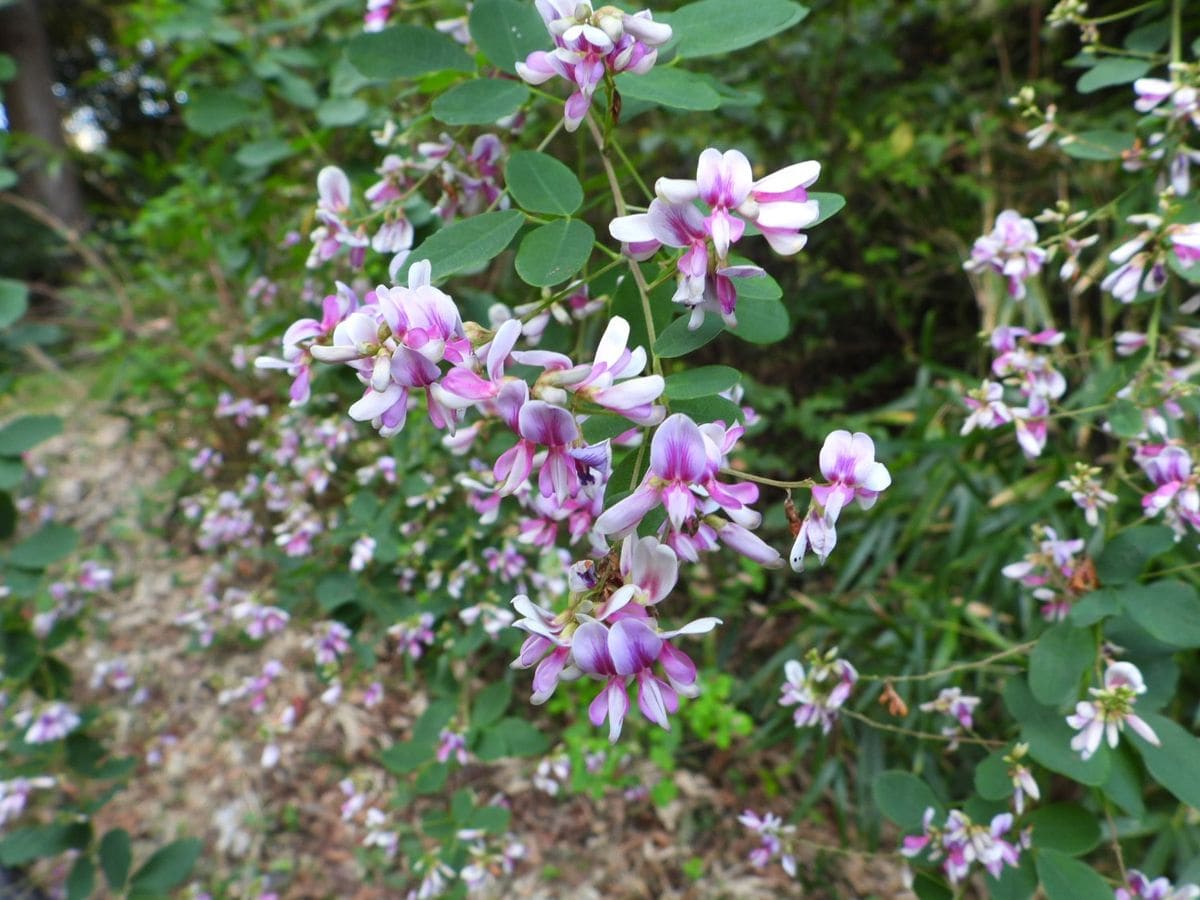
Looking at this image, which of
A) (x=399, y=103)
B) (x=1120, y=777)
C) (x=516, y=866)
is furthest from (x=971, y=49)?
(x=516, y=866)

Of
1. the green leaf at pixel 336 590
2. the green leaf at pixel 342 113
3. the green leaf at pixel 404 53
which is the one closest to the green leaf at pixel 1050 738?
the green leaf at pixel 404 53

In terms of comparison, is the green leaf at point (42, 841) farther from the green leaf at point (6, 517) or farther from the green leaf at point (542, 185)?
the green leaf at point (542, 185)

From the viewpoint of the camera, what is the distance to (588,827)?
92.6 inches

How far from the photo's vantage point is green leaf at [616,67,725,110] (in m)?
0.70

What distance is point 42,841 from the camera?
163 cm

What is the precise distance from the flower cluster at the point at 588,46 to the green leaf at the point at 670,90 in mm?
64

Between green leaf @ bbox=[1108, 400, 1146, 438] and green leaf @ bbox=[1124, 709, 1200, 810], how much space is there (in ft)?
1.33

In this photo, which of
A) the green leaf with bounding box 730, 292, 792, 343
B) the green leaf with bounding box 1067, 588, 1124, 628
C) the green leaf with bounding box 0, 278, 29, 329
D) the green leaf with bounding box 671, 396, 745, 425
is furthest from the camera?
the green leaf with bounding box 0, 278, 29, 329

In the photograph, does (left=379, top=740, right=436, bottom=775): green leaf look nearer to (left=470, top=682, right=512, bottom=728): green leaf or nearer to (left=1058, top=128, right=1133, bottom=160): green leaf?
(left=470, top=682, right=512, bottom=728): green leaf

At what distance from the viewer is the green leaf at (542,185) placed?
71 cm

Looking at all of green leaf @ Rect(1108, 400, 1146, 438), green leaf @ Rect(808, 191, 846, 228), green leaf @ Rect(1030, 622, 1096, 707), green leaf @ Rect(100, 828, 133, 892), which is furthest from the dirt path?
green leaf @ Rect(808, 191, 846, 228)

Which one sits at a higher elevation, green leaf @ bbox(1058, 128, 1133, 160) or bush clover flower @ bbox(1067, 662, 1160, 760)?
green leaf @ bbox(1058, 128, 1133, 160)

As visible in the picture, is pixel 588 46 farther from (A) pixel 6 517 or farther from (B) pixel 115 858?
(B) pixel 115 858

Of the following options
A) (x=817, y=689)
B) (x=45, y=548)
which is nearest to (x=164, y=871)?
(x=45, y=548)
